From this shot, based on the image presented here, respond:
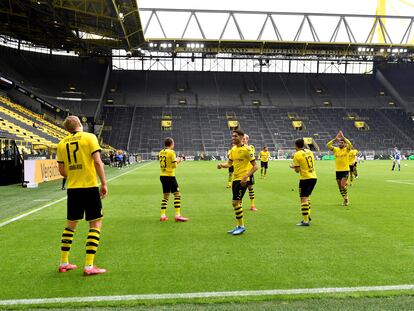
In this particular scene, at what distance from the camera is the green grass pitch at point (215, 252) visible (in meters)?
5.19

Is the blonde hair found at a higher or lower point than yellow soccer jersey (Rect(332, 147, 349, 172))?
higher

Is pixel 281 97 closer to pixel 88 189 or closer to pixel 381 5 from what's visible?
pixel 381 5

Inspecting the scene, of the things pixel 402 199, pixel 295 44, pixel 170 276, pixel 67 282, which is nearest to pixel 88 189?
pixel 67 282

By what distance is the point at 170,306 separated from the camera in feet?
14.7

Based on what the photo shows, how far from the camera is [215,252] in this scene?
269 inches

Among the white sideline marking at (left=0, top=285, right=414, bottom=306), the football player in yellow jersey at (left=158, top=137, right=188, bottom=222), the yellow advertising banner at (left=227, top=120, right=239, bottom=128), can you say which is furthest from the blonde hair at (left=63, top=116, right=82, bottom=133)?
the yellow advertising banner at (left=227, top=120, right=239, bottom=128)

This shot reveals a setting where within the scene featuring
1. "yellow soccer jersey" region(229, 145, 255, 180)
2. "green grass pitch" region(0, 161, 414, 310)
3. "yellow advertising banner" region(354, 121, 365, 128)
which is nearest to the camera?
"green grass pitch" region(0, 161, 414, 310)

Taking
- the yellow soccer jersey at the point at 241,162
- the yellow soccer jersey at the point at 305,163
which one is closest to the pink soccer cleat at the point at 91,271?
the yellow soccer jersey at the point at 241,162

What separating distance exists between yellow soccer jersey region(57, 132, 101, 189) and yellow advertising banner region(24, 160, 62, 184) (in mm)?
16220

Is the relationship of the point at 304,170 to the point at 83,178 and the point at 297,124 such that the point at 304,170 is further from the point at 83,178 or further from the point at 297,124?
the point at 297,124

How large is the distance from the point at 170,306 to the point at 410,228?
659cm

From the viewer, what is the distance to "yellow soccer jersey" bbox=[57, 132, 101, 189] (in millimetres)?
5754

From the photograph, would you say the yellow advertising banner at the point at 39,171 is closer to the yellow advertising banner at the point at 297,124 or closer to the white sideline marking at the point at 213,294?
the white sideline marking at the point at 213,294

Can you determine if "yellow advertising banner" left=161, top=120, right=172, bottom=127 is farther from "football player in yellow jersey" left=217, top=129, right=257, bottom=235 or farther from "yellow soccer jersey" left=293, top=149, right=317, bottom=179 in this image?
"football player in yellow jersey" left=217, top=129, right=257, bottom=235
